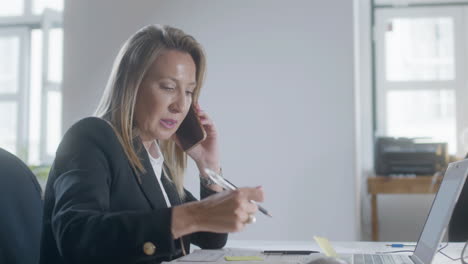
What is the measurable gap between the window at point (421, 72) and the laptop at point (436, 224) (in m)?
3.60

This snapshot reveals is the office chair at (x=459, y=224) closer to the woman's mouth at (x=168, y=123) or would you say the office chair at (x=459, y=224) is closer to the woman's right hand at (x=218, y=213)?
the woman's mouth at (x=168, y=123)

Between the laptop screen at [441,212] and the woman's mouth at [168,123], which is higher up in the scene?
the woman's mouth at [168,123]

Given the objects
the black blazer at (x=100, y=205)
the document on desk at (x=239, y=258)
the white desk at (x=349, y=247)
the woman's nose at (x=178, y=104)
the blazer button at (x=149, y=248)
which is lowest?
the white desk at (x=349, y=247)

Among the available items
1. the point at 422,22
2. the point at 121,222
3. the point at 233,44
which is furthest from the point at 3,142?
the point at 121,222

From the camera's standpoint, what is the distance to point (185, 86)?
1575 millimetres

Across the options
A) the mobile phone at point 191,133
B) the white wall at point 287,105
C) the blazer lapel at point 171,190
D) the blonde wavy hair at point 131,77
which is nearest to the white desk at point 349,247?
the blazer lapel at point 171,190

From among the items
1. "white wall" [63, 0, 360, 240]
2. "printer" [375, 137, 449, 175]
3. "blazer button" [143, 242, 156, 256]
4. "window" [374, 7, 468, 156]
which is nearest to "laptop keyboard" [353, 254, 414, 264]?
"blazer button" [143, 242, 156, 256]

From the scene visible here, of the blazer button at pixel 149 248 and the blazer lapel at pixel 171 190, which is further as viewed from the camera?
the blazer lapel at pixel 171 190

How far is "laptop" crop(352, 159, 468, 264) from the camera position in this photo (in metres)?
1.20

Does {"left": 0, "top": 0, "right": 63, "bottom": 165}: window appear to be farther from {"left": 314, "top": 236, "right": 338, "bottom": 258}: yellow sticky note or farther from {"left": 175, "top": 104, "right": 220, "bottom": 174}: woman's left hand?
{"left": 314, "top": 236, "right": 338, "bottom": 258}: yellow sticky note

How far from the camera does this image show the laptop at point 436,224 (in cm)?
120

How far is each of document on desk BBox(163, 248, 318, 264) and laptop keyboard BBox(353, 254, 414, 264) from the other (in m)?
0.12

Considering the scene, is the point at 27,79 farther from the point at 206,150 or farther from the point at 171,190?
the point at 171,190

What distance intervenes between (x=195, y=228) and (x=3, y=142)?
188 inches
